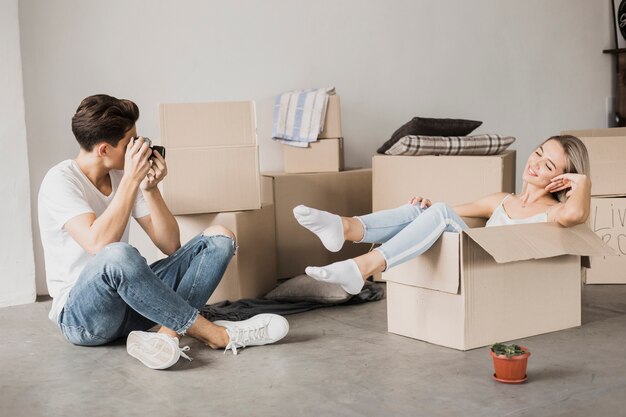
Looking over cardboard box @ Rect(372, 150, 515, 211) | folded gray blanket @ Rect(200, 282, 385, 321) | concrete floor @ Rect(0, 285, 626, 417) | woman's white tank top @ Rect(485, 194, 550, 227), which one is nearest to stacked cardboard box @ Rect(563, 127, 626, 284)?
cardboard box @ Rect(372, 150, 515, 211)

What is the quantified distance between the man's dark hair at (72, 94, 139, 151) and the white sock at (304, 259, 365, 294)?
0.76 meters

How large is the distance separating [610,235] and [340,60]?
159cm

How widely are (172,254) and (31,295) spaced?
37.7 inches

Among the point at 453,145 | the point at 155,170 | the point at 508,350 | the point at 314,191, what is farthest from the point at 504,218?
the point at 155,170

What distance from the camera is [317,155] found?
12.0 feet

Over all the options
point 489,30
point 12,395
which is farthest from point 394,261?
point 489,30

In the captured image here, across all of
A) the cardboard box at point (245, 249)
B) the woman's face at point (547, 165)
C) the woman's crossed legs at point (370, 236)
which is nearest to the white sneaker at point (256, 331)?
the woman's crossed legs at point (370, 236)

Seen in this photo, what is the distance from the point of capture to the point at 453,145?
10.9ft

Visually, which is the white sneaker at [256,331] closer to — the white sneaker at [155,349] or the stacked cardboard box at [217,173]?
the white sneaker at [155,349]

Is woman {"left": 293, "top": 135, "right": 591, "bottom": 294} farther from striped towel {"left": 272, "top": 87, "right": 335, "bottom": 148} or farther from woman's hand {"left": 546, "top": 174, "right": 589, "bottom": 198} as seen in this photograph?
striped towel {"left": 272, "top": 87, "right": 335, "bottom": 148}

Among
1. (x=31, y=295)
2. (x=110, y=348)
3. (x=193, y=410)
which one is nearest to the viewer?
(x=193, y=410)

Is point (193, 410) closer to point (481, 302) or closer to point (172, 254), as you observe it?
point (172, 254)

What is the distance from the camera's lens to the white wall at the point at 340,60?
335cm

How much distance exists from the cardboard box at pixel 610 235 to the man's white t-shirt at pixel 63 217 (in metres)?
2.04
